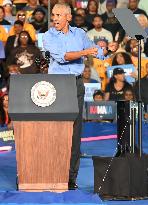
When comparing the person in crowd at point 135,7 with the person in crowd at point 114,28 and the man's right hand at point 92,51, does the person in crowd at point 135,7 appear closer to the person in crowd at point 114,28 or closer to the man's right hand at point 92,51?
the person in crowd at point 114,28

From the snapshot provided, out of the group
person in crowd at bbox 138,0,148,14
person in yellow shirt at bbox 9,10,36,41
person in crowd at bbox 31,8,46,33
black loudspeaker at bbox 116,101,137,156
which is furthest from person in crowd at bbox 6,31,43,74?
black loudspeaker at bbox 116,101,137,156

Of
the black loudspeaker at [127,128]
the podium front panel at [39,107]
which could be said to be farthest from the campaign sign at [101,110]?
the podium front panel at [39,107]

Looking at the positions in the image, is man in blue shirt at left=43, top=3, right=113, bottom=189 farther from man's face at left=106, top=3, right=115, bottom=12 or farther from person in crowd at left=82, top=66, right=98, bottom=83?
man's face at left=106, top=3, right=115, bottom=12

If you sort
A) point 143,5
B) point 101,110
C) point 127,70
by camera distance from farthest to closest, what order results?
1. point 143,5
2. point 127,70
3. point 101,110

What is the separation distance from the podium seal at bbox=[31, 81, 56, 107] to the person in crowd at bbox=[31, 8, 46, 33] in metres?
7.23

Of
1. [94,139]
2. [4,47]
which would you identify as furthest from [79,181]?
[4,47]

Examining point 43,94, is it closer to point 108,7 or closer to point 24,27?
point 24,27

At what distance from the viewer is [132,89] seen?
10906 millimetres

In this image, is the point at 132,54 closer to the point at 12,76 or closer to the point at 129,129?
the point at 129,129

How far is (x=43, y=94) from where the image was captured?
198 inches

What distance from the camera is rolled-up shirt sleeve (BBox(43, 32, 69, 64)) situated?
214 inches

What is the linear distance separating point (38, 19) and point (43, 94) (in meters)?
7.29

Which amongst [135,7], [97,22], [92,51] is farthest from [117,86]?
[92,51]

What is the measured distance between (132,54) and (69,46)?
6647 millimetres
